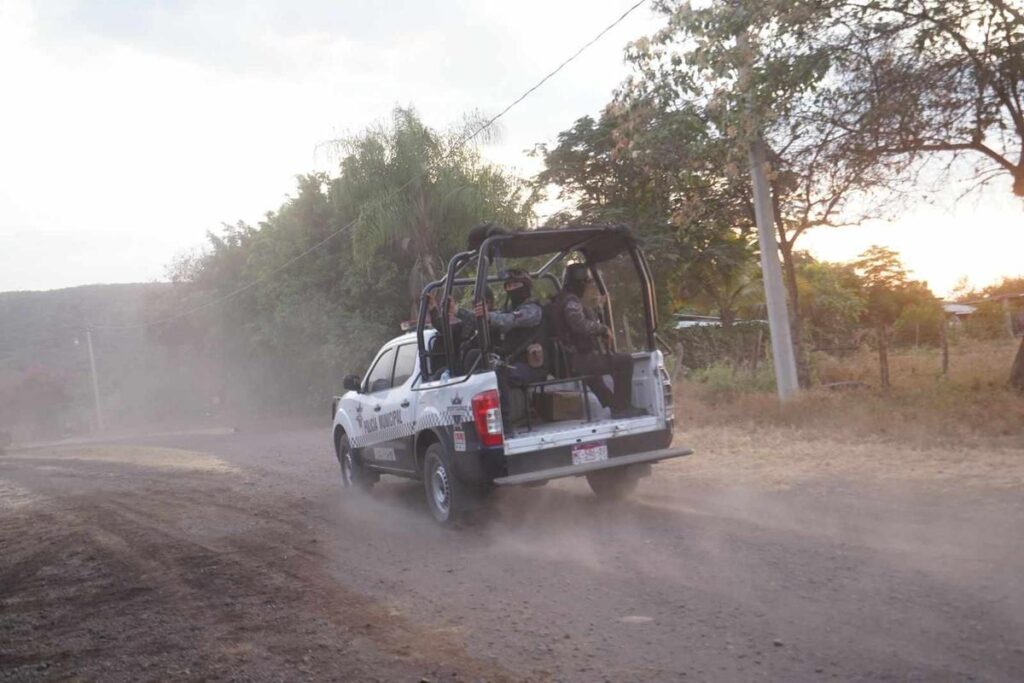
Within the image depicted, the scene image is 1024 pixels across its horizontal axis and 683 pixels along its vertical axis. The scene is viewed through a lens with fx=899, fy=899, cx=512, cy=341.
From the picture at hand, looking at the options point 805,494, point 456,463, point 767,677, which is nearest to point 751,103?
point 805,494

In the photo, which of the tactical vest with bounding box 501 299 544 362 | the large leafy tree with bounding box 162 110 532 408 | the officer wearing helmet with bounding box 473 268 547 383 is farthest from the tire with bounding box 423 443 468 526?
the large leafy tree with bounding box 162 110 532 408

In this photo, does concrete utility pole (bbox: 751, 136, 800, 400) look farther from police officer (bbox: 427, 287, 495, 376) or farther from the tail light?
the tail light

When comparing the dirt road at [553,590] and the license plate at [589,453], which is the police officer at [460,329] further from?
the dirt road at [553,590]

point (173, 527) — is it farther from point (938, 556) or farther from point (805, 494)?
point (938, 556)

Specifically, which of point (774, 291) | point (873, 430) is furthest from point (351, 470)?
point (774, 291)

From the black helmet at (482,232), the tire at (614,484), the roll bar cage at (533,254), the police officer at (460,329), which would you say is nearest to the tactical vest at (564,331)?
the roll bar cage at (533,254)

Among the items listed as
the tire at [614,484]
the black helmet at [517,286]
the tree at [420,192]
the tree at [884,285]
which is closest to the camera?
the black helmet at [517,286]

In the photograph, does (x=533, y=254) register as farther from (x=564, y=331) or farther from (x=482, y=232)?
(x=482, y=232)

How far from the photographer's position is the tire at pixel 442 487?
7.65m

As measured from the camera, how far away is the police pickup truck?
740 cm

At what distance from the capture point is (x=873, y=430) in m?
11.4

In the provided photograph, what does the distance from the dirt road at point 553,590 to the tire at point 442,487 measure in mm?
186

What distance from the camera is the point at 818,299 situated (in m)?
33.8

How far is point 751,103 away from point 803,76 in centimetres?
78
